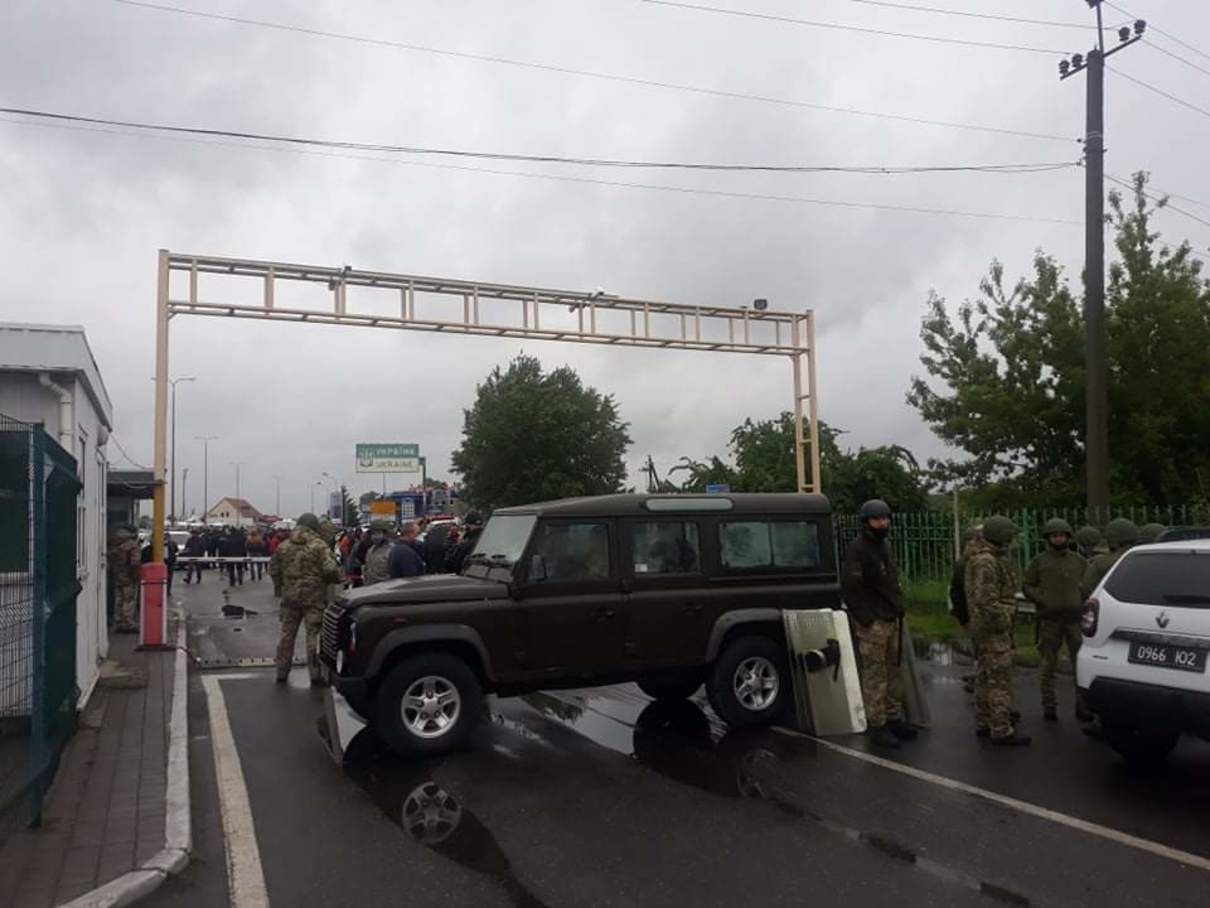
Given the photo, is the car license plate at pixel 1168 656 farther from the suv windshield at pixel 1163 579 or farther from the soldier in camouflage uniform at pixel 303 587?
the soldier in camouflage uniform at pixel 303 587

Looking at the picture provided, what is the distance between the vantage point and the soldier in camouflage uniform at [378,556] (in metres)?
12.3

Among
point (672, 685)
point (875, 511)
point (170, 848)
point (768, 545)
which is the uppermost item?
point (875, 511)

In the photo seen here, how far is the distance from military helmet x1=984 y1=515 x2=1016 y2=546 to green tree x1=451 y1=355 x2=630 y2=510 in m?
34.4

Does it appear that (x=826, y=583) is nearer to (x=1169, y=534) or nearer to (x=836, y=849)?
(x=1169, y=534)

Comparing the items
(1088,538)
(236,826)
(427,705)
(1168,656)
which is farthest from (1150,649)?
(236,826)

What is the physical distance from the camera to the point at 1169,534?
823 centimetres

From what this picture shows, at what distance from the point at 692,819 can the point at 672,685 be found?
3681mm

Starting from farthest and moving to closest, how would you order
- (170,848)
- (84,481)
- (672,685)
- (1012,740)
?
(84,481), (672,685), (1012,740), (170,848)

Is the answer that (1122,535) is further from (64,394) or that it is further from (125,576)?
(125,576)

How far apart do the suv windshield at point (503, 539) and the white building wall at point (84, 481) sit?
354cm

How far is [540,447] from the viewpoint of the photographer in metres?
43.9

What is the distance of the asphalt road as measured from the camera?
204 inches

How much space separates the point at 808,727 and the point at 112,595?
1375cm

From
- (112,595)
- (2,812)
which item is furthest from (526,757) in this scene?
(112,595)
